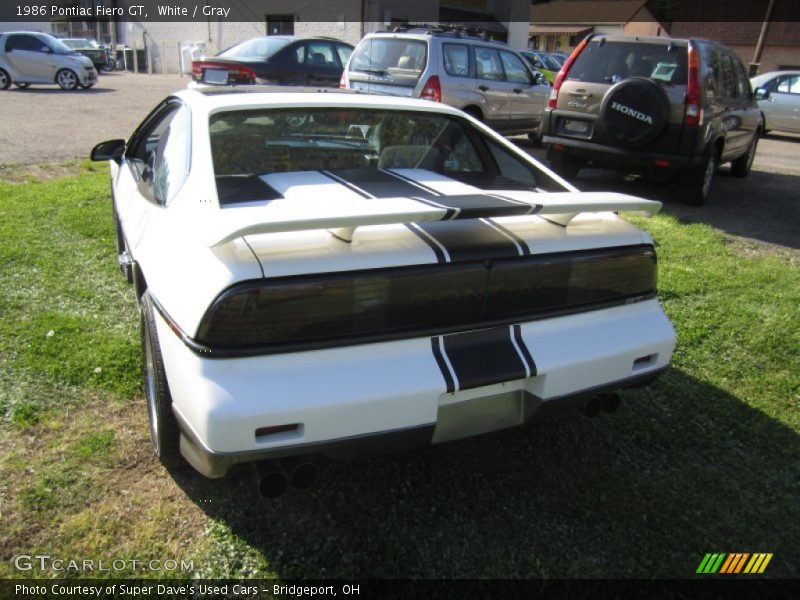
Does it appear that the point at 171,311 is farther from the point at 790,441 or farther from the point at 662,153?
the point at 662,153

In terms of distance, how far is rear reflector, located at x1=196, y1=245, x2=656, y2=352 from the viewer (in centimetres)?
207

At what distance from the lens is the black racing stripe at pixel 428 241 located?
229 centimetres

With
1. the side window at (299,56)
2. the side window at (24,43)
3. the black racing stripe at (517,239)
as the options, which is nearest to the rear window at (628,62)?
the side window at (299,56)

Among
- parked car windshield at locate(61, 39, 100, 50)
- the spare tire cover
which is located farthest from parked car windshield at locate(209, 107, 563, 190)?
parked car windshield at locate(61, 39, 100, 50)

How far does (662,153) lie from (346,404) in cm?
631

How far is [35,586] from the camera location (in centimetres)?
217

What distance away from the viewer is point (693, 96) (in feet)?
23.2

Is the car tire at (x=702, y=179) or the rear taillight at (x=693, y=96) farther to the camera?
the car tire at (x=702, y=179)

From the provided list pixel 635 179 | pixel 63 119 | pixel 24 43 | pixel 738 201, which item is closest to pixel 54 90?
pixel 24 43

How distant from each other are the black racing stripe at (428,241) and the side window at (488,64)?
824 centimetres

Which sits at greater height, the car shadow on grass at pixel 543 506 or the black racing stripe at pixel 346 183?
the black racing stripe at pixel 346 183

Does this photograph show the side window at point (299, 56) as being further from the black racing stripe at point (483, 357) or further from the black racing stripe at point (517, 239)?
the black racing stripe at point (483, 357)

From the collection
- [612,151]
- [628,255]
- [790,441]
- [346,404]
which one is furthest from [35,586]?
[612,151]

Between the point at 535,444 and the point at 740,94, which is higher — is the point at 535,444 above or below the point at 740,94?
below
